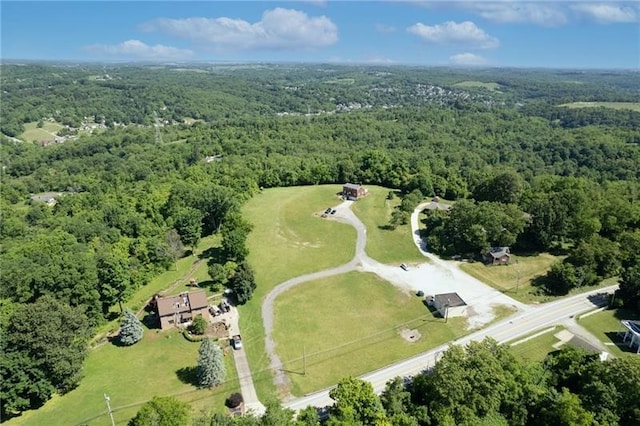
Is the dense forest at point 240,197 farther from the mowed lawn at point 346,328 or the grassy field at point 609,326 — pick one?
the mowed lawn at point 346,328

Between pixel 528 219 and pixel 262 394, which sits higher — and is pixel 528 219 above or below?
above

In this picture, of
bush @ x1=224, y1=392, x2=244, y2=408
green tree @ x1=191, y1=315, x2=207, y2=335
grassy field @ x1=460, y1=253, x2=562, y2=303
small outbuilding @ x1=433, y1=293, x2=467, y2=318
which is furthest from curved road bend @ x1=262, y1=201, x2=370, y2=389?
grassy field @ x1=460, y1=253, x2=562, y2=303

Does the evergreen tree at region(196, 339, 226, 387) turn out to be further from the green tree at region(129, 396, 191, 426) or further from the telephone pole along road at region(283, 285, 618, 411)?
the telephone pole along road at region(283, 285, 618, 411)

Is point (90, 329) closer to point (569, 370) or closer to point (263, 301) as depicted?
point (263, 301)

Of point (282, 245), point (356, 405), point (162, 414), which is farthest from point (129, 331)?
point (282, 245)

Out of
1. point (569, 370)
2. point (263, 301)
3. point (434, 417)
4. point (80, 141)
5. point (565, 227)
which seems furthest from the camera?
point (80, 141)

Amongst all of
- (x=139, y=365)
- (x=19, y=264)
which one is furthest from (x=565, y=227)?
(x=19, y=264)
